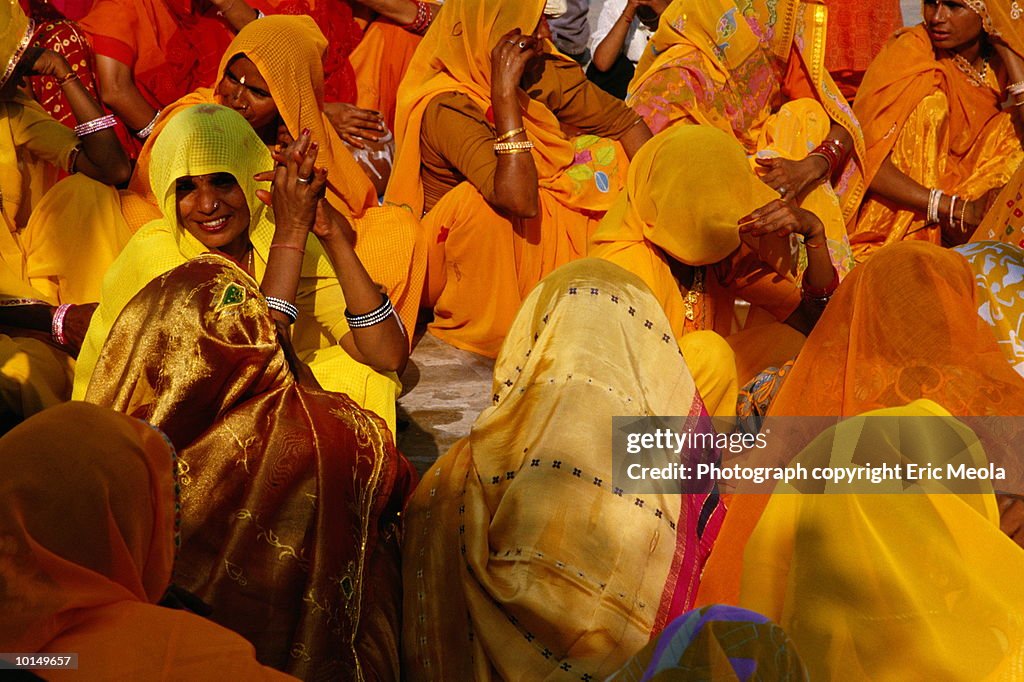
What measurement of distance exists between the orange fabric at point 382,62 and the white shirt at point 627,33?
0.88 m

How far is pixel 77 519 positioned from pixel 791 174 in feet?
9.85

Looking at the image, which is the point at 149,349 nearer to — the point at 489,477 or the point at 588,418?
the point at 489,477

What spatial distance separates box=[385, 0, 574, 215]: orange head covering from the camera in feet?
13.5

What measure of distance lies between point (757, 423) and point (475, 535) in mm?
1042

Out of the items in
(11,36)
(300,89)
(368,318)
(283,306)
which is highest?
(11,36)

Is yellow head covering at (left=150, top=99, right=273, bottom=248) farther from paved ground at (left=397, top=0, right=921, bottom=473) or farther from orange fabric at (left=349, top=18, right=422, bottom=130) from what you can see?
orange fabric at (left=349, top=18, right=422, bottom=130)

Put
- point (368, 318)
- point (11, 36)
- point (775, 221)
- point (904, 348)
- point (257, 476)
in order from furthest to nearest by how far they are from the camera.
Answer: point (11, 36)
point (775, 221)
point (368, 318)
point (904, 348)
point (257, 476)

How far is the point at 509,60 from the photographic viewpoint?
3.98 m

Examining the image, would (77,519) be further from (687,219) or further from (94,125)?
(94,125)

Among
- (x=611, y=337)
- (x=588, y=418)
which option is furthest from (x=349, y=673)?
(x=611, y=337)

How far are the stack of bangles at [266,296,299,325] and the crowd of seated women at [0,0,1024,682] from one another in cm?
2

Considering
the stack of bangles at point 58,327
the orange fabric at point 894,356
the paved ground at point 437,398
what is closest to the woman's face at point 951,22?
the orange fabric at point 894,356

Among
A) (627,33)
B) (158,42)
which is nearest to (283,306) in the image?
(158,42)

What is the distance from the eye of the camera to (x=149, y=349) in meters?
2.46
